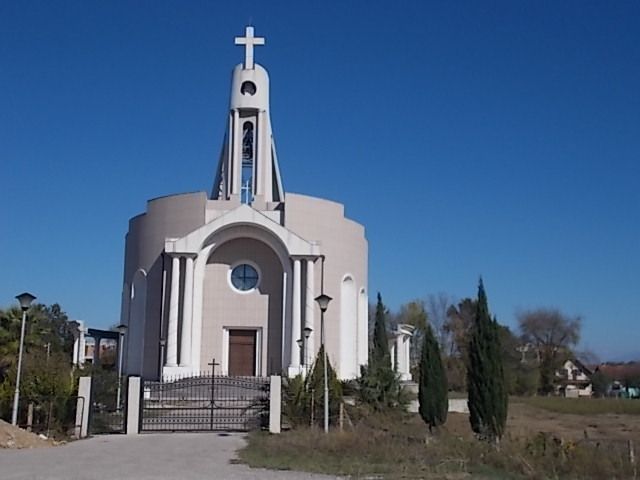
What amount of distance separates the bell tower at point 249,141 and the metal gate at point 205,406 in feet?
35.2

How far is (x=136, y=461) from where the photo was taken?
1377cm

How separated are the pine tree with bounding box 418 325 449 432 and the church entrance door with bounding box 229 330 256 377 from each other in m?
8.75

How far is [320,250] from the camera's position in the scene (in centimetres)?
3145

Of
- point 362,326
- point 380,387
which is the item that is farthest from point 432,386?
point 362,326

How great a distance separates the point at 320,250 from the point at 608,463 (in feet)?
64.3

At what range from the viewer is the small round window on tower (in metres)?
35.2

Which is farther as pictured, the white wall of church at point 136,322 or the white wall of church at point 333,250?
the white wall of church at point 136,322

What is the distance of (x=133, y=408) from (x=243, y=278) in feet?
39.9

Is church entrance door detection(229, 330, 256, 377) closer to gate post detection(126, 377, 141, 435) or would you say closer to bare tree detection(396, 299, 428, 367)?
gate post detection(126, 377, 141, 435)

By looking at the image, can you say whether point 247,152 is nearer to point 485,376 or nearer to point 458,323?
point 485,376

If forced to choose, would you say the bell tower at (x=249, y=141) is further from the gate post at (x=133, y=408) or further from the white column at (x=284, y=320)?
the gate post at (x=133, y=408)

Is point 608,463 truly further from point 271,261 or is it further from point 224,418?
point 271,261

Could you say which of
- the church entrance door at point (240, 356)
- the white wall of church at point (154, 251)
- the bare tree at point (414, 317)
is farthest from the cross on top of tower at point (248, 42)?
the bare tree at point (414, 317)

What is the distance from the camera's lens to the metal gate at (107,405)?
2044 centimetres
